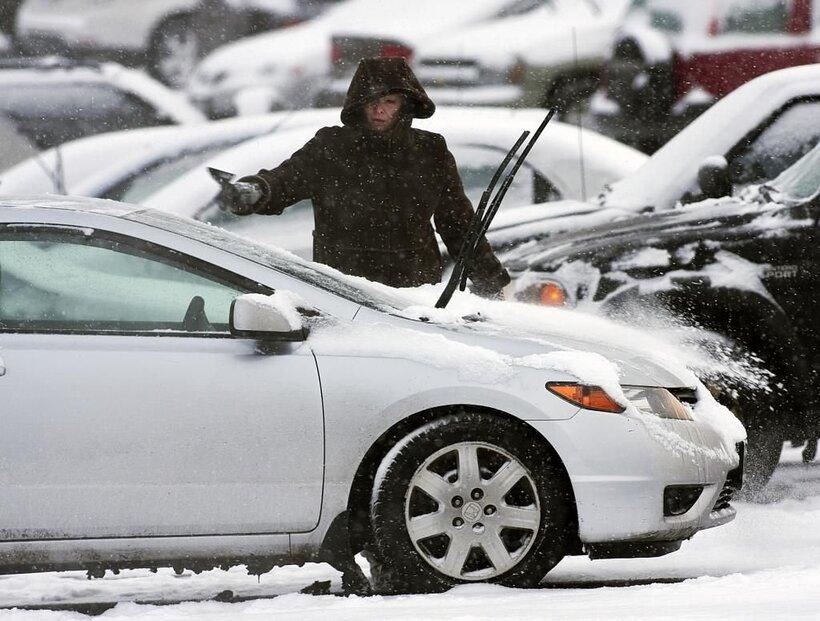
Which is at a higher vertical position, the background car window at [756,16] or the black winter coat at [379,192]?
the background car window at [756,16]

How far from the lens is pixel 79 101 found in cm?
1294

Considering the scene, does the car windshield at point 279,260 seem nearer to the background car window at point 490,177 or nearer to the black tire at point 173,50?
the background car window at point 490,177

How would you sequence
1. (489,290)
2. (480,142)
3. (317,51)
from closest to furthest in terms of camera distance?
(489,290)
(480,142)
(317,51)

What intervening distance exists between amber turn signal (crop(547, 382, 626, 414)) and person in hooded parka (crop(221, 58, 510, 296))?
1734 millimetres

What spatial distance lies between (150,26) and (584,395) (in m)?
9.68

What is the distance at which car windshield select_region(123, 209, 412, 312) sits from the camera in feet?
18.8

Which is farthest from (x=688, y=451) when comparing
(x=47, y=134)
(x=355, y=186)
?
(x=47, y=134)

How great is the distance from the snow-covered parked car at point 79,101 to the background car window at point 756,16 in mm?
3869

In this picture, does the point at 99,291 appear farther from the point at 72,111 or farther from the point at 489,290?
the point at 72,111

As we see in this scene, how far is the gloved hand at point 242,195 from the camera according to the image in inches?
269

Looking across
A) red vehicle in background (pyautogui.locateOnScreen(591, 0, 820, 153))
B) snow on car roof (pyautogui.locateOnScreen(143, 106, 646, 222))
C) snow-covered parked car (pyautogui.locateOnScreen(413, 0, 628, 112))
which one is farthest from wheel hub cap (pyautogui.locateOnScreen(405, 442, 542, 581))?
snow-covered parked car (pyautogui.locateOnScreen(413, 0, 628, 112))

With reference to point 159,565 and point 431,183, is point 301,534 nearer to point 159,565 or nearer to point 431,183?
point 159,565

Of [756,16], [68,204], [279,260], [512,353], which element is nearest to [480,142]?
[756,16]

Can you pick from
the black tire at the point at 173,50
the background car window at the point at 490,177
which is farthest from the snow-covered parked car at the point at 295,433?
the black tire at the point at 173,50
